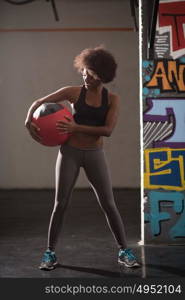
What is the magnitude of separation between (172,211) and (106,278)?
1.17 m

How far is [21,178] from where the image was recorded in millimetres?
7668

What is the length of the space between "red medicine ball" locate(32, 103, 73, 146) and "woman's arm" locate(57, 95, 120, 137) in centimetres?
4

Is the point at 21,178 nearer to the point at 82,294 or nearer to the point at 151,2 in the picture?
the point at 151,2

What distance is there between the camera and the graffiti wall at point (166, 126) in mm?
4195

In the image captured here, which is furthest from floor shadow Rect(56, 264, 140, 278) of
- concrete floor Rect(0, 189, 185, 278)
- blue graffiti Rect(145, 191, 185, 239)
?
blue graffiti Rect(145, 191, 185, 239)

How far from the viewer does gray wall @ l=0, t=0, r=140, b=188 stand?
7.50 m

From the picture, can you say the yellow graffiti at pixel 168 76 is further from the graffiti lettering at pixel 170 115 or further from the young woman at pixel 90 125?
the young woman at pixel 90 125

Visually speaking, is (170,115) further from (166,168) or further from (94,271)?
(94,271)

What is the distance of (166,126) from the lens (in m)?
4.20

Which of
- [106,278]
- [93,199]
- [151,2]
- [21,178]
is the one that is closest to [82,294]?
[106,278]

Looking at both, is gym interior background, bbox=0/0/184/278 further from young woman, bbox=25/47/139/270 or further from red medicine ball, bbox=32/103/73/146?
red medicine ball, bbox=32/103/73/146

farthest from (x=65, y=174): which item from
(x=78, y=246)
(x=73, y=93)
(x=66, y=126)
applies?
(x=78, y=246)

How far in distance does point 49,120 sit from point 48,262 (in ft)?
3.75

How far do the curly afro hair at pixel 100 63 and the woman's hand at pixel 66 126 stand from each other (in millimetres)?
411
